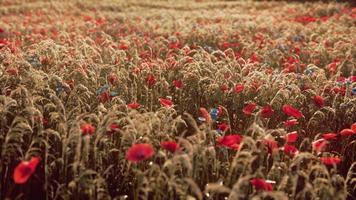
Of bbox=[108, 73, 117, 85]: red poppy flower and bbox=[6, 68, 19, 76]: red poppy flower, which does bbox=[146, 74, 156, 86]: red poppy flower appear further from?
bbox=[6, 68, 19, 76]: red poppy flower

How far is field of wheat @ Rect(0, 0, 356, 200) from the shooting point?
221 centimetres

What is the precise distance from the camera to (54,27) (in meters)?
8.76

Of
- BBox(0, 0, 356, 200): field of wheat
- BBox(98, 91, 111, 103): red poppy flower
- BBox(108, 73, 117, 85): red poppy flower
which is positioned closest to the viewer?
BBox(0, 0, 356, 200): field of wheat

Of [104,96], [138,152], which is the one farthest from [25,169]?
[104,96]

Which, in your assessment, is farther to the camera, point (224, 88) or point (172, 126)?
point (224, 88)

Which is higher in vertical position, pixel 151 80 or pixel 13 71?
pixel 13 71

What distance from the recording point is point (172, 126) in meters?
2.52

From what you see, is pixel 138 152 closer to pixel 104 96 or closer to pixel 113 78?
pixel 104 96

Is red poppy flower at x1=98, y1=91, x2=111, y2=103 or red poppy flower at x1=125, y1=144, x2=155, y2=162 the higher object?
red poppy flower at x1=125, y1=144, x2=155, y2=162

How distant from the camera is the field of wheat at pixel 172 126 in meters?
2.21

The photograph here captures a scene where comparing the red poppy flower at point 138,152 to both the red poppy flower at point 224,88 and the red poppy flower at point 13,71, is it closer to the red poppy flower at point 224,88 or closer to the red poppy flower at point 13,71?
the red poppy flower at point 224,88

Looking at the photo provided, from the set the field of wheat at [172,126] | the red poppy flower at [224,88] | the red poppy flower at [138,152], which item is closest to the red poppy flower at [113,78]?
the field of wheat at [172,126]

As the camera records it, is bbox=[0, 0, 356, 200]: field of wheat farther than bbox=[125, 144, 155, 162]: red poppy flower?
Yes

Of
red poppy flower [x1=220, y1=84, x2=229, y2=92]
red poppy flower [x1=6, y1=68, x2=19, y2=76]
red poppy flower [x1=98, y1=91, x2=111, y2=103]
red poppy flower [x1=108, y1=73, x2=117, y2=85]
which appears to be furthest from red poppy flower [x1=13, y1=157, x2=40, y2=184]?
red poppy flower [x1=220, y1=84, x2=229, y2=92]
